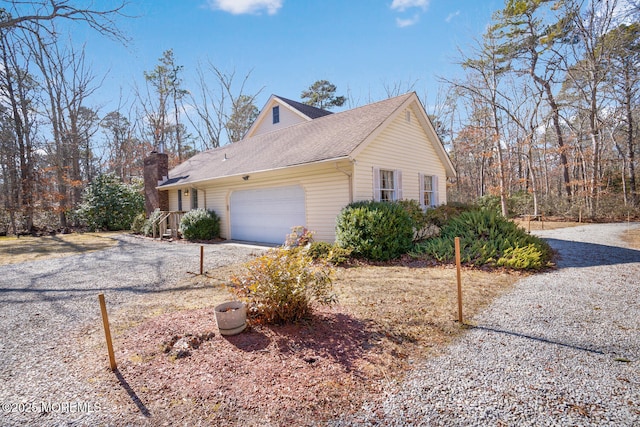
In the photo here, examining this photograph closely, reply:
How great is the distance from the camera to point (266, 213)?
11.2 metres

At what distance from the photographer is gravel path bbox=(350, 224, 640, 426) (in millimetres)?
2125

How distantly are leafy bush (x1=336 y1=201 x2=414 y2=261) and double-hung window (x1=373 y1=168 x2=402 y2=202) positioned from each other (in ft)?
4.99

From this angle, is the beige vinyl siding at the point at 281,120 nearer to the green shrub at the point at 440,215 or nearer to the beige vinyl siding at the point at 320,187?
the beige vinyl siding at the point at 320,187

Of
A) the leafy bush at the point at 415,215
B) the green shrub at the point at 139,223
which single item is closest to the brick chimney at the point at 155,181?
the green shrub at the point at 139,223

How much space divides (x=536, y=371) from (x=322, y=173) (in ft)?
24.0

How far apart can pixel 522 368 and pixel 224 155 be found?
51.0 feet

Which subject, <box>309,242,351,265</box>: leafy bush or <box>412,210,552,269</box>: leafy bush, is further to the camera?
<box>309,242,351,265</box>: leafy bush

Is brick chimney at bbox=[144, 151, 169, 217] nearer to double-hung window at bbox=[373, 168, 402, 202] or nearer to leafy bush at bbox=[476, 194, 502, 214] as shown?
double-hung window at bbox=[373, 168, 402, 202]

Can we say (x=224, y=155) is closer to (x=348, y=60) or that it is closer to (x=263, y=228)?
(x=263, y=228)

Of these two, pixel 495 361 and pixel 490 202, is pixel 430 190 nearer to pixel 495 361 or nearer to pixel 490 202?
pixel 495 361

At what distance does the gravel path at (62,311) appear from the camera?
237cm

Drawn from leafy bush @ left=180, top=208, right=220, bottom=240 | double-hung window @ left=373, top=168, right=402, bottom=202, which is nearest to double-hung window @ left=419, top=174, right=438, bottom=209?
double-hung window @ left=373, top=168, right=402, bottom=202

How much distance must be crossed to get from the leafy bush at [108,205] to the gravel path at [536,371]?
20.0 metres

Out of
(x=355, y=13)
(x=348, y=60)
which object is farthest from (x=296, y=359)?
(x=348, y=60)
